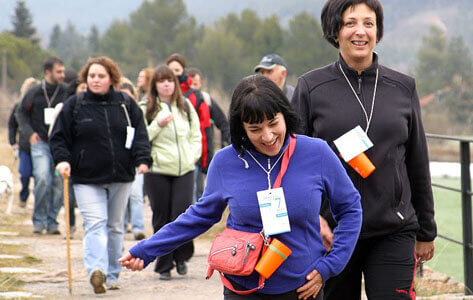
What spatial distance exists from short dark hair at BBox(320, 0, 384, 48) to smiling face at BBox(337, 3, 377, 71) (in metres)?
0.02

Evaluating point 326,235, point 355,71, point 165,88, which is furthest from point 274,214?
point 165,88

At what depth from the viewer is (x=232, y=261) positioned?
3.75m

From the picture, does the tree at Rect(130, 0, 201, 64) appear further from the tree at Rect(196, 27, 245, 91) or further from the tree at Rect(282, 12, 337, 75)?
the tree at Rect(282, 12, 337, 75)

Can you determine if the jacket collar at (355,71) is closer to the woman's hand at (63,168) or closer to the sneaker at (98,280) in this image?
the woman's hand at (63,168)

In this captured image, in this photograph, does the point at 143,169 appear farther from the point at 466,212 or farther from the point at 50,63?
the point at 50,63

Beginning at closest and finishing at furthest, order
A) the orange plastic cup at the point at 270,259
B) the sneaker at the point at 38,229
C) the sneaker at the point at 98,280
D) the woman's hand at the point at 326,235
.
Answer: the orange plastic cup at the point at 270,259
the woman's hand at the point at 326,235
the sneaker at the point at 98,280
the sneaker at the point at 38,229

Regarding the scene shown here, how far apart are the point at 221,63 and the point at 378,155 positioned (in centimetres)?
9430

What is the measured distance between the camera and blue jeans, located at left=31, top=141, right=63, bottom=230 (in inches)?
474

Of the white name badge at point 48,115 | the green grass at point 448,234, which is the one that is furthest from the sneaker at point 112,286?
the white name badge at point 48,115

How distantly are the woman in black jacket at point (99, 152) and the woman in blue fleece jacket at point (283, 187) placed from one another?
4024 mm

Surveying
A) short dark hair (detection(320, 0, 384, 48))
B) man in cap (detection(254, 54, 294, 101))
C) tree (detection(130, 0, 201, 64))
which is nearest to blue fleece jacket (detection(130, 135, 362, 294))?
short dark hair (detection(320, 0, 384, 48))

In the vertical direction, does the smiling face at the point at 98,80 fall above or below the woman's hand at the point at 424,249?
above

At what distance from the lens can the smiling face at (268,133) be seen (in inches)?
150

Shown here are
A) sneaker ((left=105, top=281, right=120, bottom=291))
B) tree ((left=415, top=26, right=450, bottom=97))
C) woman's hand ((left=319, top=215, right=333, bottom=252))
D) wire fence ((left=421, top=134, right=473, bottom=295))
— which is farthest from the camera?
tree ((left=415, top=26, right=450, bottom=97))
